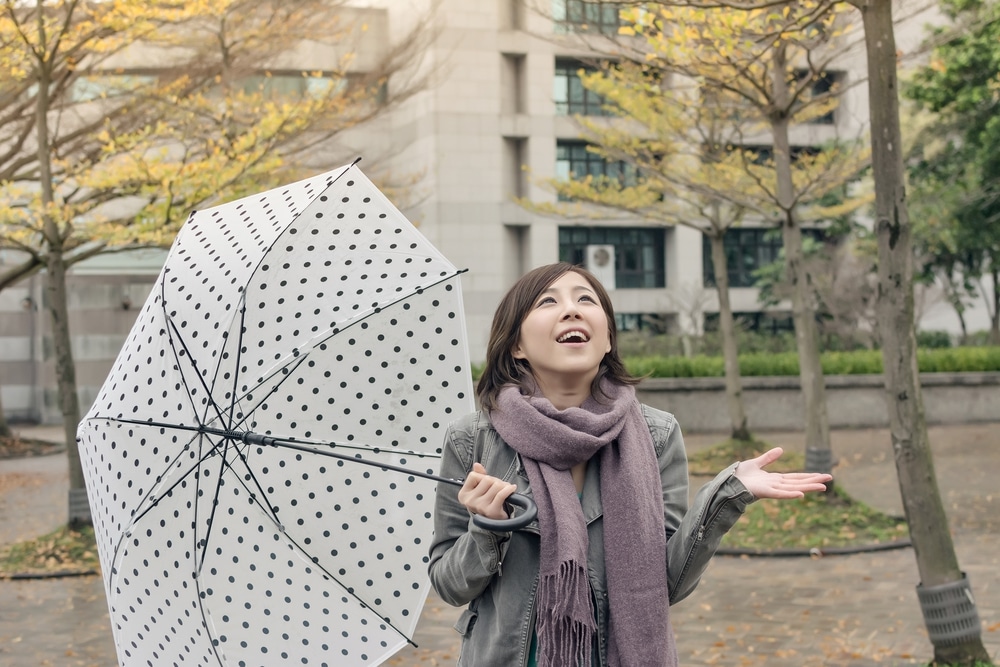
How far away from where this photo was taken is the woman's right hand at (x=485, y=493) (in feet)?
7.50

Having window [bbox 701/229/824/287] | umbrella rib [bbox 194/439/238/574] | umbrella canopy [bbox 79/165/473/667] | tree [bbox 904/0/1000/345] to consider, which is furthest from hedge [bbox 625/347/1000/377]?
window [bbox 701/229/824/287]

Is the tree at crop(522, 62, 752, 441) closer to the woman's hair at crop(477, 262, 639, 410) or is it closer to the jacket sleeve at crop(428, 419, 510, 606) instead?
the woman's hair at crop(477, 262, 639, 410)

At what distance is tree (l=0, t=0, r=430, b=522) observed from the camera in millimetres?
10305

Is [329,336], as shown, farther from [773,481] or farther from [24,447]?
[24,447]

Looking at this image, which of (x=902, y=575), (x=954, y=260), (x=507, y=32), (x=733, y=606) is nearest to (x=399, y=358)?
(x=733, y=606)

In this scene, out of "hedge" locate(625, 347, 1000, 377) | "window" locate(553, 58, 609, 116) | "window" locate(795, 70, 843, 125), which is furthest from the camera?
"window" locate(553, 58, 609, 116)

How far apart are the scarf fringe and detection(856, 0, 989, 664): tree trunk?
4.02 m

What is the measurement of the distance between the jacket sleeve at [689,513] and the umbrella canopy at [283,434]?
100 centimetres

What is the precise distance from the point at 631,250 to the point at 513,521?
122 feet

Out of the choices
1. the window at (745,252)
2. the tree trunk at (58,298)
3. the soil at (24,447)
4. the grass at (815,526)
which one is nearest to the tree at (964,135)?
the grass at (815,526)

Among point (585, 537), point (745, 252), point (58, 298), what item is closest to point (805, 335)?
point (58, 298)

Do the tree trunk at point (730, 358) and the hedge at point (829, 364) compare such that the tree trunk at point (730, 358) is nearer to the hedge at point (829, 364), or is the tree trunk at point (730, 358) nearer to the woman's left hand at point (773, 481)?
the hedge at point (829, 364)

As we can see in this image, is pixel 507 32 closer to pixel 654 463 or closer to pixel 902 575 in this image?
pixel 902 575

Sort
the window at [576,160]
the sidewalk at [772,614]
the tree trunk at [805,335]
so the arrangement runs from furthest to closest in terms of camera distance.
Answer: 1. the window at [576,160]
2. the tree trunk at [805,335]
3. the sidewalk at [772,614]
